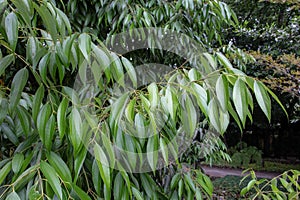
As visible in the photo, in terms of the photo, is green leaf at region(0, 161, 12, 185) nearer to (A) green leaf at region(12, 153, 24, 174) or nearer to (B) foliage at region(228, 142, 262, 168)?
(A) green leaf at region(12, 153, 24, 174)

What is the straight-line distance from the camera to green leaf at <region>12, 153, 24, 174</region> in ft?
1.93

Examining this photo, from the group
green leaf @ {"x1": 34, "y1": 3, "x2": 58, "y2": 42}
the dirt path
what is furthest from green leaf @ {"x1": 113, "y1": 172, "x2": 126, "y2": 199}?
the dirt path

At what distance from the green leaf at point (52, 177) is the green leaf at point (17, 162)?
70mm

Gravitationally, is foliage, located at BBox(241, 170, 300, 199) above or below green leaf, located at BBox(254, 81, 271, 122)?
below

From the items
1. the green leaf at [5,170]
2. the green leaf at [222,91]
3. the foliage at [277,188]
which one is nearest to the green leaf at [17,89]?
the green leaf at [5,170]

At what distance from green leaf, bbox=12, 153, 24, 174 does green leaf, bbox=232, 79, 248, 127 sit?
428 millimetres

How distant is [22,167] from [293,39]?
4345mm

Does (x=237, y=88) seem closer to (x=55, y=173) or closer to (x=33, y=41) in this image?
(x=55, y=173)

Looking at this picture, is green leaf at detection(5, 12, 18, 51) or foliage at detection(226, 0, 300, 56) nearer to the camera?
green leaf at detection(5, 12, 18, 51)

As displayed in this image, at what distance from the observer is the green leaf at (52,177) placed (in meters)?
0.52

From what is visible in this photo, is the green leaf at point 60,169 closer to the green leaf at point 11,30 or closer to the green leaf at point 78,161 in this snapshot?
the green leaf at point 78,161

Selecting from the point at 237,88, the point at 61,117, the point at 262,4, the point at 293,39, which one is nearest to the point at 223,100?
the point at 237,88

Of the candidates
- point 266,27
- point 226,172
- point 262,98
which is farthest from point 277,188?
point 226,172

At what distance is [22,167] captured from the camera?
606mm
